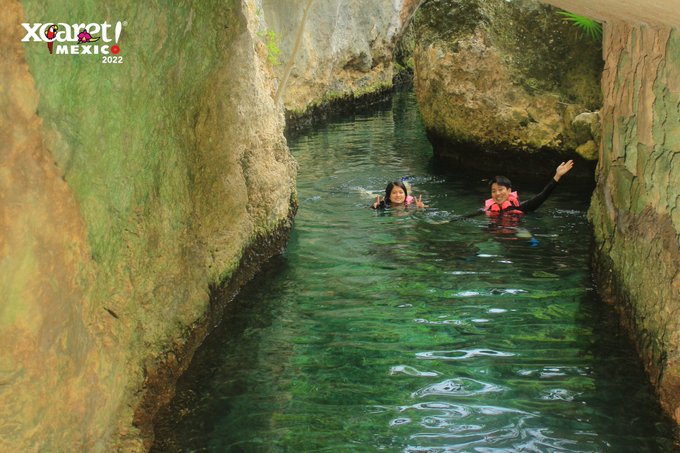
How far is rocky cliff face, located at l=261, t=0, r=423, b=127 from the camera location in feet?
65.9

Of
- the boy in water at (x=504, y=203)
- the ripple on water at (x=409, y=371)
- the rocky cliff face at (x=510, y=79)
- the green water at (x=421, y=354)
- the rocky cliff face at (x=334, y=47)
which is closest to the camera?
the green water at (x=421, y=354)

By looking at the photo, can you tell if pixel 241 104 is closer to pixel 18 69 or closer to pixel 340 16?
pixel 18 69

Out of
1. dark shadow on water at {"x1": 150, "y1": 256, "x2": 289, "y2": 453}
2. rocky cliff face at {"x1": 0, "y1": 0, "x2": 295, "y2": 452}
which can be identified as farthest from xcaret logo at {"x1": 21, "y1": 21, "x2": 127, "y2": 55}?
dark shadow on water at {"x1": 150, "y1": 256, "x2": 289, "y2": 453}

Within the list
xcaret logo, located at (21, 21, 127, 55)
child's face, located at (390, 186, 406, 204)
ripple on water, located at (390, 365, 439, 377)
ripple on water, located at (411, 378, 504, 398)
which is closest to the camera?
xcaret logo, located at (21, 21, 127, 55)

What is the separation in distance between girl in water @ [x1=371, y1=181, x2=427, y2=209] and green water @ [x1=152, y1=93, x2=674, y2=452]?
0.79 m

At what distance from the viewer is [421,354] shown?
5.84 meters

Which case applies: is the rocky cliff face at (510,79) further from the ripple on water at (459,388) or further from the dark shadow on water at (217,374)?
the ripple on water at (459,388)

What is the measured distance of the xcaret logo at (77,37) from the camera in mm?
3798

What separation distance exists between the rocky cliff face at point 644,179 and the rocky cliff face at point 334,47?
41.4ft

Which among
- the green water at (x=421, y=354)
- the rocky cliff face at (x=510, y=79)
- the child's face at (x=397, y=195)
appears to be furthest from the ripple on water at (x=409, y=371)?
the rocky cliff face at (x=510, y=79)

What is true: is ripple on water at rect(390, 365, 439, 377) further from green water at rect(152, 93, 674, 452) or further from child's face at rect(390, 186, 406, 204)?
child's face at rect(390, 186, 406, 204)

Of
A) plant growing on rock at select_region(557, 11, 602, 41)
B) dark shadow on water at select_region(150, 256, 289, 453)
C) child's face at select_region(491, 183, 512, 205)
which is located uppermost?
plant growing on rock at select_region(557, 11, 602, 41)

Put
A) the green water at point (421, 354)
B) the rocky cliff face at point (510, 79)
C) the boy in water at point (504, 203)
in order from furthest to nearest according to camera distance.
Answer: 1. the rocky cliff face at point (510, 79)
2. the boy in water at point (504, 203)
3. the green water at point (421, 354)

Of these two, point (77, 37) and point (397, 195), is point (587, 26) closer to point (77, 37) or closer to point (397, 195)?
point (397, 195)
